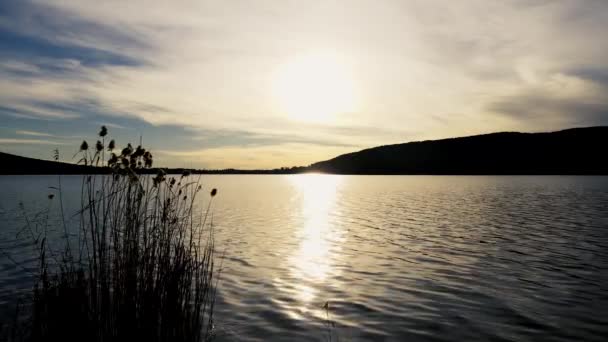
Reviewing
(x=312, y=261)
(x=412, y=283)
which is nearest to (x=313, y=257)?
(x=312, y=261)

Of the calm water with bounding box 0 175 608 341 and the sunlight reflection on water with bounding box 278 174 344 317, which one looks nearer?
the calm water with bounding box 0 175 608 341

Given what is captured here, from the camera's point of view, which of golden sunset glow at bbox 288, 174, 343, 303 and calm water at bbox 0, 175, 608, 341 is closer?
calm water at bbox 0, 175, 608, 341

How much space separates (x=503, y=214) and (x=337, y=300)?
2996cm

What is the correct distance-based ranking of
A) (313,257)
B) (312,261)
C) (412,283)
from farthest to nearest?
(313,257), (312,261), (412,283)

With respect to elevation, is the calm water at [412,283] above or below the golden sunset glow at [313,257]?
above

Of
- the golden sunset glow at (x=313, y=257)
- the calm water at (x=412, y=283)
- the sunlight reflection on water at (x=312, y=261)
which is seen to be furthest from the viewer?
the golden sunset glow at (x=313, y=257)

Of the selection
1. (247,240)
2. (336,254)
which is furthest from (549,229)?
(247,240)

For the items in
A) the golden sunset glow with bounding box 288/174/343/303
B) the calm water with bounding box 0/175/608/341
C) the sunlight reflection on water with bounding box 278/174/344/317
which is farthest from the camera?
the golden sunset glow with bounding box 288/174/343/303

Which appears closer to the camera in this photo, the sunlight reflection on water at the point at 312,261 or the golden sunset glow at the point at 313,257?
the sunlight reflection on water at the point at 312,261

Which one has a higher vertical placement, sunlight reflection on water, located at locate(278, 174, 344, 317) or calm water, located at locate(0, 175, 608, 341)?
calm water, located at locate(0, 175, 608, 341)

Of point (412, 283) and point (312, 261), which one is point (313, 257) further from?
point (412, 283)

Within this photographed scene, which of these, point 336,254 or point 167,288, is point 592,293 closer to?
point 336,254

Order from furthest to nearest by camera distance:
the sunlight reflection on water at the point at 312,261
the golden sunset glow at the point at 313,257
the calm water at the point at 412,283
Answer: the golden sunset glow at the point at 313,257 < the sunlight reflection on water at the point at 312,261 < the calm water at the point at 412,283

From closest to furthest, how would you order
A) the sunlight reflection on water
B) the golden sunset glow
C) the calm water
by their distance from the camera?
the calm water → the sunlight reflection on water → the golden sunset glow
